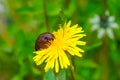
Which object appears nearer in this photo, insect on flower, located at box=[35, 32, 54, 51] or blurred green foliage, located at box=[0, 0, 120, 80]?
insect on flower, located at box=[35, 32, 54, 51]

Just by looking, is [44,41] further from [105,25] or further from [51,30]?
[105,25]

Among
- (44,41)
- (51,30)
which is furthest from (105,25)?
(44,41)

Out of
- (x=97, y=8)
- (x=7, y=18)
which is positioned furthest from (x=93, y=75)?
(x=7, y=18)

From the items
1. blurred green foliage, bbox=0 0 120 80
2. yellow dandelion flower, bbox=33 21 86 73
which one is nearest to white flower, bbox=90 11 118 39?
blurred green foliage, bbox=0 0 120 80

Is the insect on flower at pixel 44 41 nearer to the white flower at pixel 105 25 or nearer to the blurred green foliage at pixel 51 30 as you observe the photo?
the blurred green foliage at pixel 51 30

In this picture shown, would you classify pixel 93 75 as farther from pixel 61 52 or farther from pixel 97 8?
pixel 61 52

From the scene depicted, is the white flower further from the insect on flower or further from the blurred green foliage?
the insect on flower
